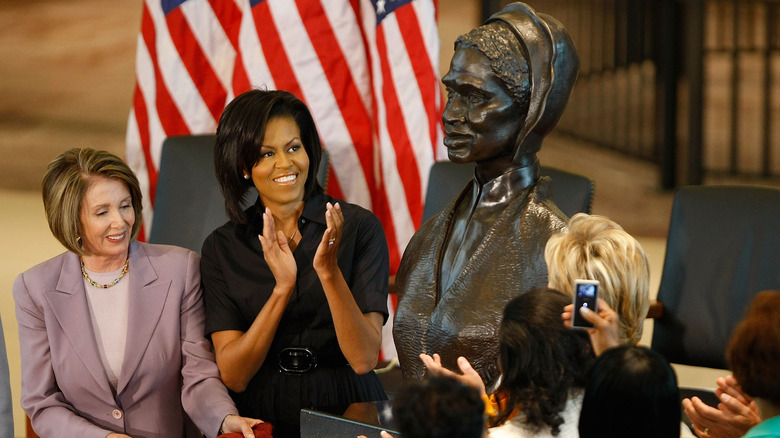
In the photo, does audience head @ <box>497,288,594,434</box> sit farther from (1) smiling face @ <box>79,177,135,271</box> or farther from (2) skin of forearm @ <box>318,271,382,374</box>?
(1) smiling face @ <box>79,177,135,271</box>

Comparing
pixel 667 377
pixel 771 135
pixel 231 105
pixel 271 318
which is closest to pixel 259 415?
pixel 271 318

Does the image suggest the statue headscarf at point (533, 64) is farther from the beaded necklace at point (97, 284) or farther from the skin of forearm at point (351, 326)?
the beaded necklace at point (97, 284)

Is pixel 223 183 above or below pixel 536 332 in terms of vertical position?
above

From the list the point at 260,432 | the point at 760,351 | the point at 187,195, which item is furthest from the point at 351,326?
the point at 187,195

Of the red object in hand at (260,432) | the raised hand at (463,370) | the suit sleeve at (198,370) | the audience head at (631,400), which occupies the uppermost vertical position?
the audience head at (631,400)

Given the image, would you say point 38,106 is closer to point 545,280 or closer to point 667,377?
point 545,280

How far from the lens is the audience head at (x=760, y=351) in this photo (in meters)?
1.67

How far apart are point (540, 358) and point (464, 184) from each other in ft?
5.31

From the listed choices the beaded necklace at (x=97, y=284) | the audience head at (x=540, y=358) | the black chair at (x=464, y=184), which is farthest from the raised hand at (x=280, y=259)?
the audience head at (x=540, y=358)

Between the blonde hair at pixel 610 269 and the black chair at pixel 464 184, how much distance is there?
1044 millimetres

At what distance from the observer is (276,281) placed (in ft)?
8.63

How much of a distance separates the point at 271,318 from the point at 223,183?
1.22ft

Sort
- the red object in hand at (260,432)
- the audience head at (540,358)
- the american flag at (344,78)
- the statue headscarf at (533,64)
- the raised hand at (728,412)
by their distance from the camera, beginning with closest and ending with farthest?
the audience head at (540,358) → the raised hand at (728,412) → the statue headscarf at (533,64) → the red object in hand at (260,432) → the american flag at (344,78)

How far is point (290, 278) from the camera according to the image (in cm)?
254
